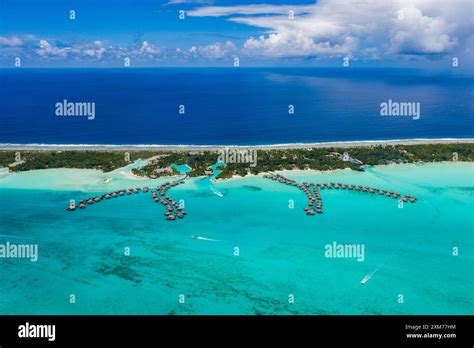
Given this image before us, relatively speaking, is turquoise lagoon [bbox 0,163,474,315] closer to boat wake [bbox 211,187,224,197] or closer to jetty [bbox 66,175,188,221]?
boat wake [bbox 211,187,224,197]

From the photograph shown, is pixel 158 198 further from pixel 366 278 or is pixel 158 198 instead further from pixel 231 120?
pixel 231 120

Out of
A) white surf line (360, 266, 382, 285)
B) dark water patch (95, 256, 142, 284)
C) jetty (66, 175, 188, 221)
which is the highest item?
jetty (66, 175, 188, 221)

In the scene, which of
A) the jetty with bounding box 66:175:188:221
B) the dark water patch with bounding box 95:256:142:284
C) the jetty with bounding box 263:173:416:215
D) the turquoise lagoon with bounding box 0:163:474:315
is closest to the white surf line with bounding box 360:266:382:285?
the turquoise lagoon with bounding box 0:163:474:315

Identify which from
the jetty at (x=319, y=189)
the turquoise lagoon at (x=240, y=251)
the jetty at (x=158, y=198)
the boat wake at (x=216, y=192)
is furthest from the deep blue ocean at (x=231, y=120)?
the turquoise lagoon at (x=240, y=251)

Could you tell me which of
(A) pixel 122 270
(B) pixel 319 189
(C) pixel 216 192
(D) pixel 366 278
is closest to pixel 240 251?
(A) pixel 122 270

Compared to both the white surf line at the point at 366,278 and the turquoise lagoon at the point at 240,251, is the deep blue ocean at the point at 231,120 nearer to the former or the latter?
the turquoise lagoon at the point at 240,251

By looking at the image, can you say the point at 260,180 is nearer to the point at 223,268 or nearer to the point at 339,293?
the point at 223,268
